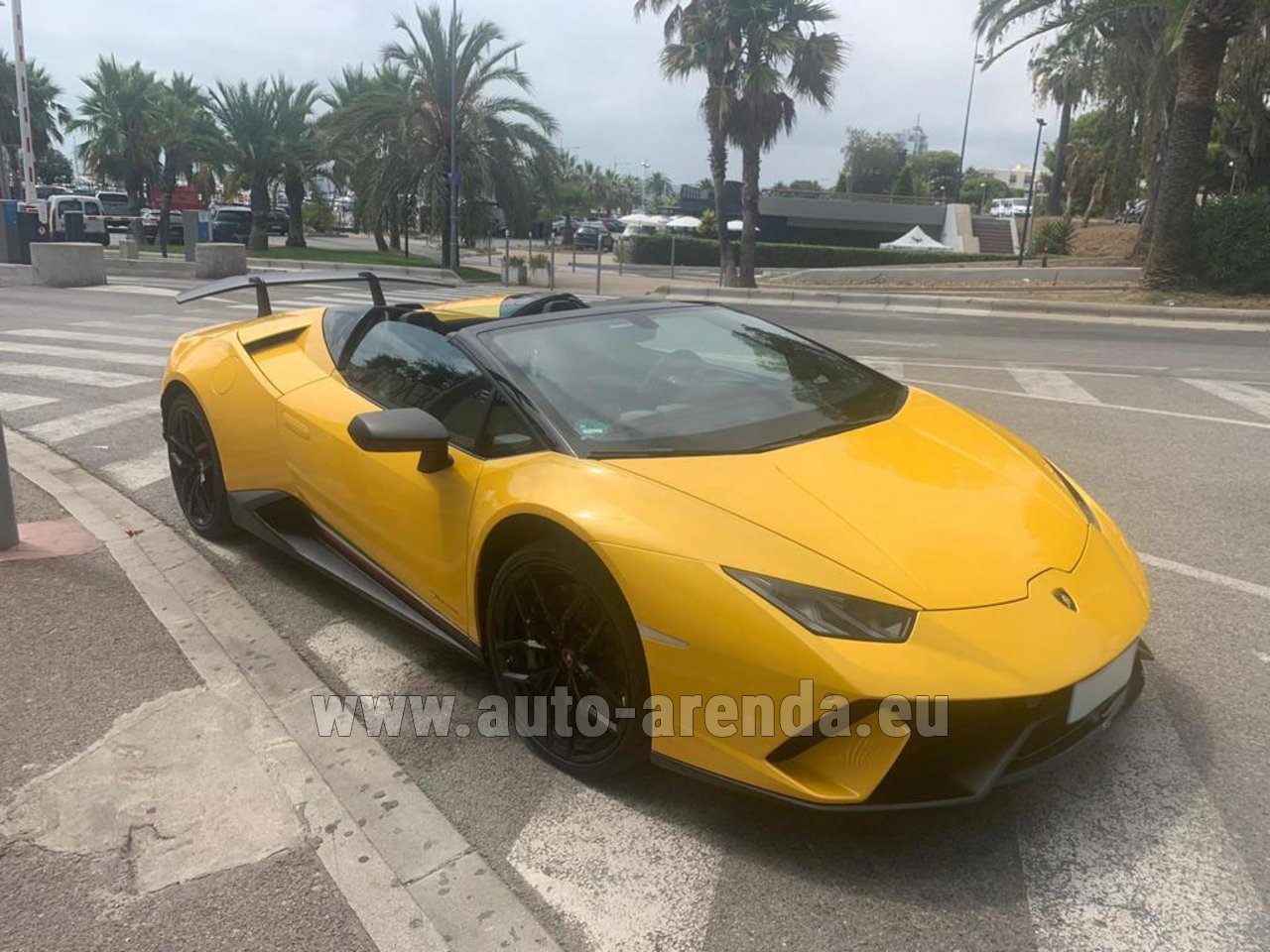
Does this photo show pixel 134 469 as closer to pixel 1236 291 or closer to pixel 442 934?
pixel 442 934

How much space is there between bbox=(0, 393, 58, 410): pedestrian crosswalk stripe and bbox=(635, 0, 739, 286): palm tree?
22325 mm

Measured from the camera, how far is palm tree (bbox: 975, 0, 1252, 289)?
54.9 feet

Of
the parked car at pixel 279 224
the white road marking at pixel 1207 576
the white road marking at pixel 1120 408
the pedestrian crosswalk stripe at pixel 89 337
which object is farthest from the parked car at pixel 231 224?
the white road marking at pixel 1207 576

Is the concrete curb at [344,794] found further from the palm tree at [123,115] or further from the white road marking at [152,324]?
the palm tree at [123,115]

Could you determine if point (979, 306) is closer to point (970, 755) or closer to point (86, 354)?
point (86, 354)

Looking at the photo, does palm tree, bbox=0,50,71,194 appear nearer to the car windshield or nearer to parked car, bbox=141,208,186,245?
parked car, bbox=141,208,186,245

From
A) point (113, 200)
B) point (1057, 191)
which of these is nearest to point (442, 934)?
point (113, 200)

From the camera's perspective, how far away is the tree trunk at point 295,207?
112 ft

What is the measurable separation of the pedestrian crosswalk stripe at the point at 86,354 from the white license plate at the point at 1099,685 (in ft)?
30.7

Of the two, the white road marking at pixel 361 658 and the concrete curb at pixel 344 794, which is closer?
the concrete curb at pixel 344 794

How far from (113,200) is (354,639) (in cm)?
5146

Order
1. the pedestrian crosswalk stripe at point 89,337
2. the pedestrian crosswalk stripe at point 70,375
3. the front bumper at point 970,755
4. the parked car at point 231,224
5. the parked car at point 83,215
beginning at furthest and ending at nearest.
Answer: the parked car at point 231,224
the parked car at point 83,215
the pedestrian crosswalk stripe at point 89,337
the pedestrian crosswalk stripe at point 70,375
the front bumper at point 970,755


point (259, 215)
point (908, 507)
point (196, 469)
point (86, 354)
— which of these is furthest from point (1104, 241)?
Result: point (908, 507)

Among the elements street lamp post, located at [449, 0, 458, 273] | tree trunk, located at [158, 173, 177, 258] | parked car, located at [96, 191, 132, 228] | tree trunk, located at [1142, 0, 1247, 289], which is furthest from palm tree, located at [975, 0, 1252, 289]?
parked car, located at [96, 191, 132, 228]
